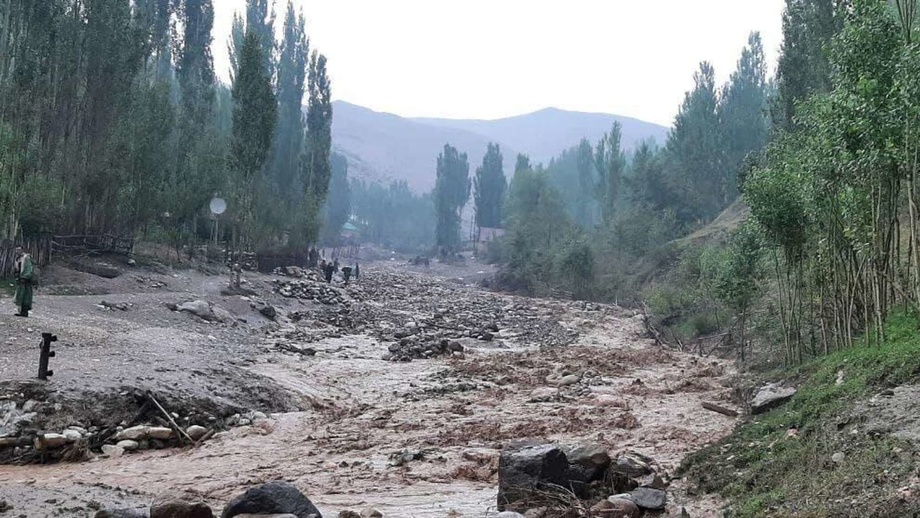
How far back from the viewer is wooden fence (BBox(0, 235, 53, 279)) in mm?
20719

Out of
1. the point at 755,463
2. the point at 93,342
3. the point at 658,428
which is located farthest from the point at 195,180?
the point at 755,463

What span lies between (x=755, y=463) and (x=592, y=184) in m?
88.7

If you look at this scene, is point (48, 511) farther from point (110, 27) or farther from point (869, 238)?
point (110, 27)

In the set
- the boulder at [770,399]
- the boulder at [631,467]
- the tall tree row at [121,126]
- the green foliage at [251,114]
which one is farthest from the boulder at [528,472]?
the green foliage at [251,114]

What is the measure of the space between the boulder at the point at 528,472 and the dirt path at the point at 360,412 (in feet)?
1.22

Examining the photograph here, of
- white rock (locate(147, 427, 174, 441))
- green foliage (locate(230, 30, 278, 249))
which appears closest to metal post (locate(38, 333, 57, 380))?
white rock (locate(147, 427, 174, 441))

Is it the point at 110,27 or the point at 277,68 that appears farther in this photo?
the point at 277,68

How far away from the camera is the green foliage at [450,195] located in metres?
101

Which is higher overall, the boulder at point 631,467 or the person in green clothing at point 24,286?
the person in green clothing at point 24,286

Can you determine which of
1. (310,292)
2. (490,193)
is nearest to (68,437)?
(310,292)

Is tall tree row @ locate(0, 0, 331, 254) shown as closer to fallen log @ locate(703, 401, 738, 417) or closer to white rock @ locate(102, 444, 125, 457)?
white rock @ locate(102, 444, 125, 457)

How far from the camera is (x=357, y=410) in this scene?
44.2ft

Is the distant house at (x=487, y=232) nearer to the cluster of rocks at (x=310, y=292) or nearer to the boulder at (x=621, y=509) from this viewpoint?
the cluster of rocks at (x=310, y=292)

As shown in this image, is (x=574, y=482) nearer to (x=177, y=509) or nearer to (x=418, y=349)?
(x=177, y=509)
